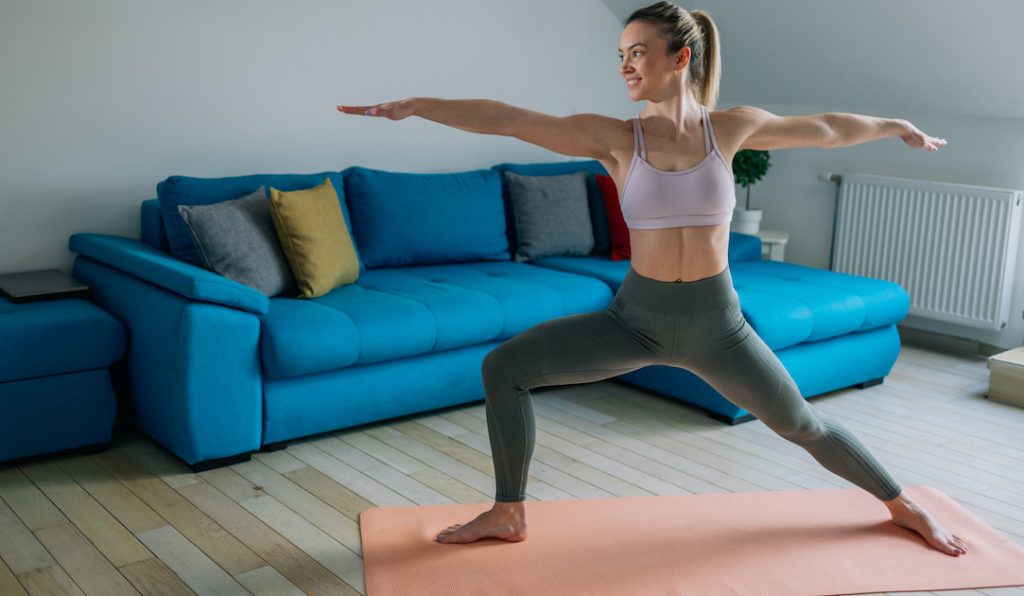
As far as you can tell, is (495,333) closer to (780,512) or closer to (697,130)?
(780,512)

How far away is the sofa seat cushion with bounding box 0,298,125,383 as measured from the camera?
9.45 feet

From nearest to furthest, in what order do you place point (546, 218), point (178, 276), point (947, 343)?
point (178, 276)
point (546, 218)
point (947, 343)

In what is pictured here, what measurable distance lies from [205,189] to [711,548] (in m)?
2.15

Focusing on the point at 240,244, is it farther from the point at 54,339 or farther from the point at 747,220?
the point at 747,220

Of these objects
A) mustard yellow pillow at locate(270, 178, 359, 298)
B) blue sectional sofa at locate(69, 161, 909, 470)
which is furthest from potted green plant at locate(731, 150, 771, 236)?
mustard yellow pillow at locate(270, 178, 359, 298)

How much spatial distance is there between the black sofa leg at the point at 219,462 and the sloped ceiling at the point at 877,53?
324cm

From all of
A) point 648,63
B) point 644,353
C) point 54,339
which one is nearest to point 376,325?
point 54,339

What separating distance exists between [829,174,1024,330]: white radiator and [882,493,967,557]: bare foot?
2.24m

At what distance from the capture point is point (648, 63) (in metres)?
2.23

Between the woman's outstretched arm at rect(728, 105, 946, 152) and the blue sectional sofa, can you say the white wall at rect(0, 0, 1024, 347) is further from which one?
the woman's outstretched arm at rect(728, 105, 946, 152)

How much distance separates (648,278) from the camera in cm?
232

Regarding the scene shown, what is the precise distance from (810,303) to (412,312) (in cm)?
149

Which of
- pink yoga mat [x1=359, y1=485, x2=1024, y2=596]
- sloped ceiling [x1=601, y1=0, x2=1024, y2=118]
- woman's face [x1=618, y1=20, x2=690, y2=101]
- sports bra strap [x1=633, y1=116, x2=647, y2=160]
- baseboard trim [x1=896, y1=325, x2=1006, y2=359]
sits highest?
sloped ceiling [x1=601, y1=0, x2=1024, y2=118]

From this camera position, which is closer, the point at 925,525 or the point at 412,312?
the point at 925,525
